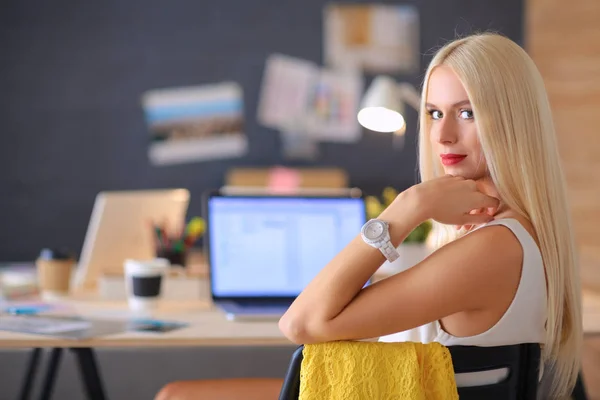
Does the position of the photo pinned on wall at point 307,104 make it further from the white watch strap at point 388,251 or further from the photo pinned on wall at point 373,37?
the white watch strap at point 388,251

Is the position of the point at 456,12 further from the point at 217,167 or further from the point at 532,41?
the point at 217,167

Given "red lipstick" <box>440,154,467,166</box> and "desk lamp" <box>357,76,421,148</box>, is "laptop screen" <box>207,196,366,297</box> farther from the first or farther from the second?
"red lipstick" <box>440,154,467,166</box>

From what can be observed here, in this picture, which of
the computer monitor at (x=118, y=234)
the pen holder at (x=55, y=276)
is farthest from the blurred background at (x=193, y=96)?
the pen holder at (x=55, y=276)

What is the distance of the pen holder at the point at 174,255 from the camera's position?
98.0 inches

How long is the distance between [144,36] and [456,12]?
1.74 m

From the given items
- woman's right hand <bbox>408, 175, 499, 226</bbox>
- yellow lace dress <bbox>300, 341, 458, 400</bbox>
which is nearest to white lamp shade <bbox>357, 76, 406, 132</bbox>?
woman's right hand <bbox>408, 175, 499, 226</bbox>

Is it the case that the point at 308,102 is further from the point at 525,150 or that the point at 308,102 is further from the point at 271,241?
the point at 525,150

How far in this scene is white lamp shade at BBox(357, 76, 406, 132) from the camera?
2344 millimetres

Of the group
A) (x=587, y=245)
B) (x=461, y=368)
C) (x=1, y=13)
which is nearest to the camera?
(x=461, y=368)

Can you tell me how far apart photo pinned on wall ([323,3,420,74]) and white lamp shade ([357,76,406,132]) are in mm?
2102

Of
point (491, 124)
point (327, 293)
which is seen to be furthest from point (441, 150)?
point (327, 293)

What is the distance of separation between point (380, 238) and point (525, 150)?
0.26 metres

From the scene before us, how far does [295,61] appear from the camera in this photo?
14.5ft

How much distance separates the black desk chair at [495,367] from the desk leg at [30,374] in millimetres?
1352
